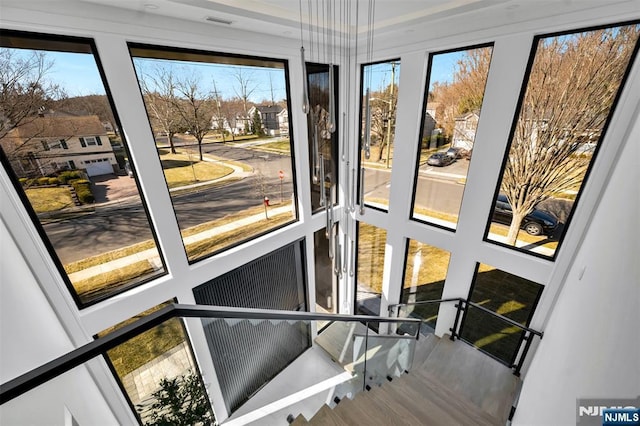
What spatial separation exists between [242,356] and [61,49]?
12.5ft

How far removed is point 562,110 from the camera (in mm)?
3096

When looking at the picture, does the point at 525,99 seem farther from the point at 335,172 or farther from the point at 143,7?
the point at 143,7

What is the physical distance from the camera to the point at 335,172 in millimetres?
5559

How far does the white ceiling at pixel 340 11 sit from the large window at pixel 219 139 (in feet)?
1.67

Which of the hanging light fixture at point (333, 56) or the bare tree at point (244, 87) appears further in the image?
the bare tree at point (244, 87)

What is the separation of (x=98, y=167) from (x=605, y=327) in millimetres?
4055

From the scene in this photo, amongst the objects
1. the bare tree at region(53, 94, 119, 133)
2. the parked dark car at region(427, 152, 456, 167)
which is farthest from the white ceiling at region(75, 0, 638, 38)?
the parked dark car at region(427, 152, 456, 167)

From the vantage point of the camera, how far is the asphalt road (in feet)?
9.19

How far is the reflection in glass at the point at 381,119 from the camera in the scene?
4473 mm

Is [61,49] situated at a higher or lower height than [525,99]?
higher

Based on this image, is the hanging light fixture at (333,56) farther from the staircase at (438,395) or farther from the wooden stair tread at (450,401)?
the wooden stair tread at (450,401)

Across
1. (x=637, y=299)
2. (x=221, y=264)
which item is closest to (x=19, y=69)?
(x=221, y=264)

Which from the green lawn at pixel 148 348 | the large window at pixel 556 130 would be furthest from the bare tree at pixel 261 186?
the large window at pixel 556 130

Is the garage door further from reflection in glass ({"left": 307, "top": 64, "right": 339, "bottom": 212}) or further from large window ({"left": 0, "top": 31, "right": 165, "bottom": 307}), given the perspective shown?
reflection in glass ({"left": 307, "top": 64, "right": 339, "bottom": 212})
